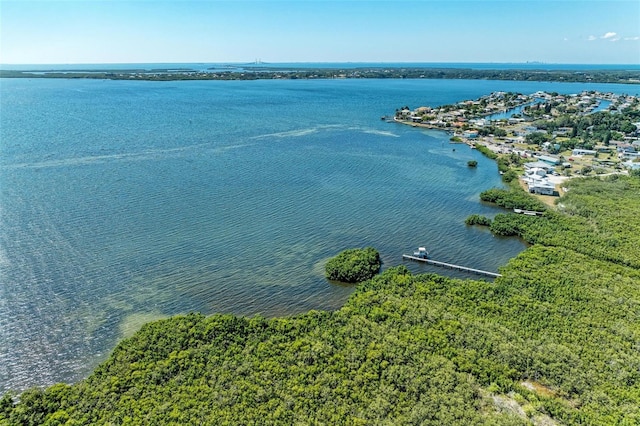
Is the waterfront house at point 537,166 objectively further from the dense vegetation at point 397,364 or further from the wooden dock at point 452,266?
the dense vegetation at point 397,364

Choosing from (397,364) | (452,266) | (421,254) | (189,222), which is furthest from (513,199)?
(189,222)

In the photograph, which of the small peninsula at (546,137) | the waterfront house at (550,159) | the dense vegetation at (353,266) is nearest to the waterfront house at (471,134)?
the small peninsula at (546,137)

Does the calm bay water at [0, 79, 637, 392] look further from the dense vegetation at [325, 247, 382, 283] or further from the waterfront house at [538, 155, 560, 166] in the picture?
the waterfront house at [538, 155, 560, 166]

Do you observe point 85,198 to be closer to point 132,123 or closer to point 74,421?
point 74,421

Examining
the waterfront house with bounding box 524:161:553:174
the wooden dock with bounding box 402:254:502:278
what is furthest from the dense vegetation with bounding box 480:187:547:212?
the wooden dock with bounding box 402:254:502:278

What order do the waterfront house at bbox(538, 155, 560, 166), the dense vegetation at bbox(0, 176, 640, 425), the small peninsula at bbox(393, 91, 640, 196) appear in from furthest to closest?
1. the waterfront house at bbox(538, 155, 560, 166)
2. the small peninsula at bbox(393, 91, 640, 196)
3. the dense vegetation at bbox(0, 176, 640, 425)

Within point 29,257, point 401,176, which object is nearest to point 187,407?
point 29,257
